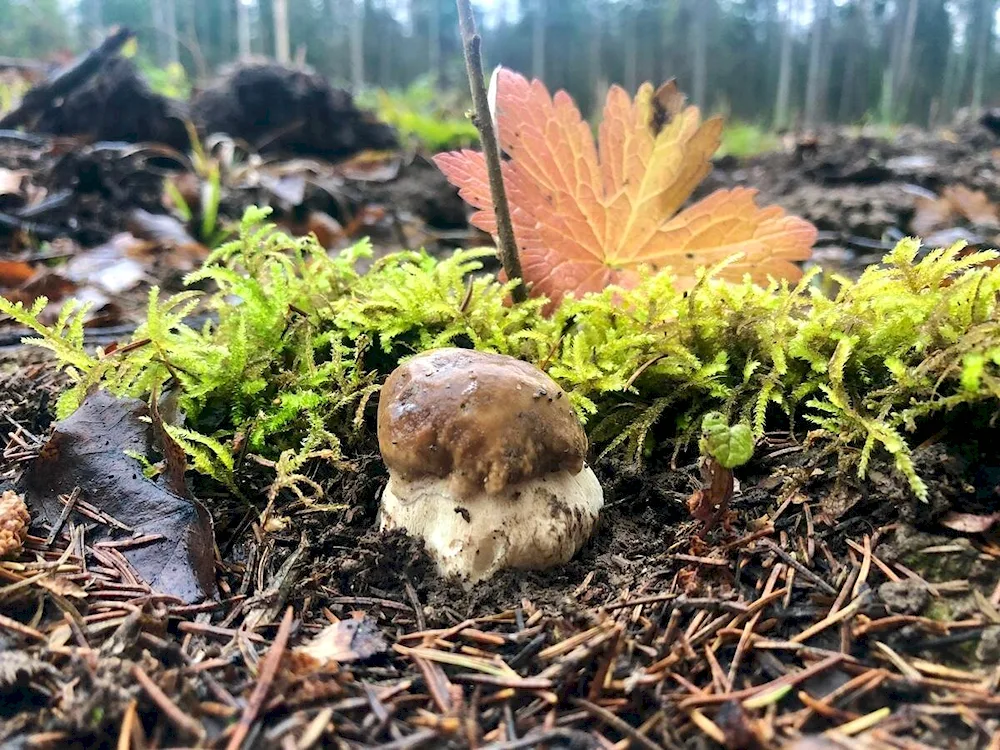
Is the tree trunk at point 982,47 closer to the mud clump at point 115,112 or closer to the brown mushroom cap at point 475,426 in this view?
the mud clump at point 115,112

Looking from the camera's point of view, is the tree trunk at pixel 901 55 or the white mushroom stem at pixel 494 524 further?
the tree trunk at pixel 901 55

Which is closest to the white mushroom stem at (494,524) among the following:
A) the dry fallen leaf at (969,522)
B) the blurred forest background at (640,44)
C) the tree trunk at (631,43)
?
the dry fallen leaf at (969,522)

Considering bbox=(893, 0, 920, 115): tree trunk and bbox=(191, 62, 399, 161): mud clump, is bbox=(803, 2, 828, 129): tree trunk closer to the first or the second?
bbox=(893, 0, 920, 115): tree trunk

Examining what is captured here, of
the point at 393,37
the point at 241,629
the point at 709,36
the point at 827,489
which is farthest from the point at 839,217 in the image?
the point at 393,37

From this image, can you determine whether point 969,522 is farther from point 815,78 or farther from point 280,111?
point 815,78

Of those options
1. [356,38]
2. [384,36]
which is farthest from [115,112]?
[384,36]

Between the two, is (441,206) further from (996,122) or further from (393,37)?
(393,37)

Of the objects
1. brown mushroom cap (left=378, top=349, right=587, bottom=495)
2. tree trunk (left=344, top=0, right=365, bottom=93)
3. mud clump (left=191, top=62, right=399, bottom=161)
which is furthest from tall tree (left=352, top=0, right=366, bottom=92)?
brown mushroom cap (left=378, top=349, right=587, bottom=495)
